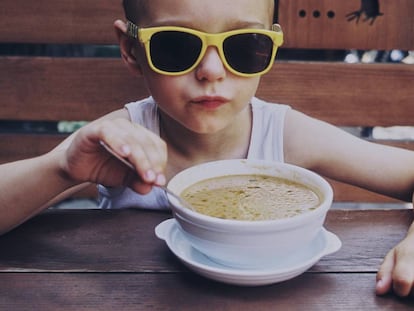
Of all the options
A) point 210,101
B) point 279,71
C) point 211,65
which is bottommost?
point 279,71

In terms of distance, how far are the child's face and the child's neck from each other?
24cm

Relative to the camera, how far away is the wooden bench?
2.14 m

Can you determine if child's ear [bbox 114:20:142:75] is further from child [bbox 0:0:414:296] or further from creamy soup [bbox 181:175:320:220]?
creamy soup [bbox 181:175:320:220]

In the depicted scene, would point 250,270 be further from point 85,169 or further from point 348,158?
point 348,158

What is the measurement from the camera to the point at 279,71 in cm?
218

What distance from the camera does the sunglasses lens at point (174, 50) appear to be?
52.0 inches

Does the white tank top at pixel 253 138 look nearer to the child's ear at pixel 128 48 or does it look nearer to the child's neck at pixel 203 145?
the child's neck at pixel 203 145

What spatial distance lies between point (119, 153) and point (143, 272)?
23 cm

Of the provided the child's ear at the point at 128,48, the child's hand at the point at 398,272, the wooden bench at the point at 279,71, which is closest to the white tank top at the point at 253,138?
the child's ear at the point at 128,48

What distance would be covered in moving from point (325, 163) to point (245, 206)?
67 cm

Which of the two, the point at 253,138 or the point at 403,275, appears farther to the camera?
the point at 253,138

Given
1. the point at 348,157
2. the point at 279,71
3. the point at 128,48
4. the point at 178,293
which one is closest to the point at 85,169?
the point at 178,293

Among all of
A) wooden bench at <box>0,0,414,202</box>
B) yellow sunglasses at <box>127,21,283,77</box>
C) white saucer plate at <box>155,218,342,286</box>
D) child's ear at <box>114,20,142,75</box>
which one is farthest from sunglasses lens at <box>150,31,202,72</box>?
wooden bench at <box>0,0,414,202</box>

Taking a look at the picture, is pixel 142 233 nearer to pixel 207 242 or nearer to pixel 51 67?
Result: pixel 207 242
